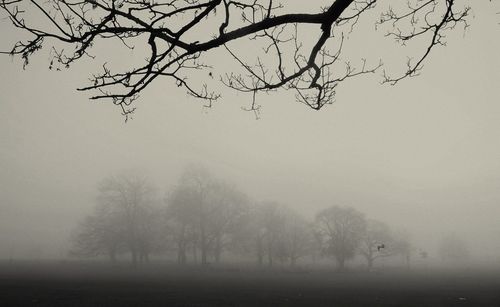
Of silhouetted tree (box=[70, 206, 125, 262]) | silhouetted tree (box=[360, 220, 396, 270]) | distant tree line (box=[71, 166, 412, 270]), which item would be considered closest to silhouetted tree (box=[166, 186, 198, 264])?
distant tree line (box=[71, 166, 412, 270])

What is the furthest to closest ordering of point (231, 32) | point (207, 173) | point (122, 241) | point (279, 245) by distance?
point (279, 245) < point (207, 173) < point (122, 241) < point (231, 32)

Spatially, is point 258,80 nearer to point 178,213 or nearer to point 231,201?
point 178,213

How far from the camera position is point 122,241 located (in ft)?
170

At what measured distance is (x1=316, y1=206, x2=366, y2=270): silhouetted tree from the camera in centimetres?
6412

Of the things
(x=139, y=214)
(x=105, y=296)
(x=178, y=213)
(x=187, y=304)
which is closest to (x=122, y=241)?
(x=139, y=214)

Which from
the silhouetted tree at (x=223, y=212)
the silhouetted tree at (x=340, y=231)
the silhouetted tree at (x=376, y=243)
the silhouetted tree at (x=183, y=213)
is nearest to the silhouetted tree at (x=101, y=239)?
the silhouetted tree at (x=183, y=213)

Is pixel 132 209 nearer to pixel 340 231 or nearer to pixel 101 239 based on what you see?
pixel 101 239

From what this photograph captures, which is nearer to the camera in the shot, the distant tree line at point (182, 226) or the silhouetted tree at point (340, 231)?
the distant tree line at point (182, 226)

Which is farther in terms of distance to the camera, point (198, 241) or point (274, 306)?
point (198, 241)

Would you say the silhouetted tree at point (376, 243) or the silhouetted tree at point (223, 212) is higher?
the silhouetted tree at point (223, 212)

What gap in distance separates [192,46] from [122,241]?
172 feet

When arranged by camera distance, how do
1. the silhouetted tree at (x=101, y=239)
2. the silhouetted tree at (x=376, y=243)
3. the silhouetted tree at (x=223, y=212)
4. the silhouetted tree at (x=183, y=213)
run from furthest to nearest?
the silhouetted tree at (x=376, y=243), the silhouetted tree at (x=223, y=212), the silhouetted tree at (x=183, y=213), the silhouetted tree at (x=101, y=239)

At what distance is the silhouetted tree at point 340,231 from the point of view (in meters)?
64.1

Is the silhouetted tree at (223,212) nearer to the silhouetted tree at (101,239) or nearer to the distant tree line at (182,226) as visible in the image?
the distant tree line at (182,226)
